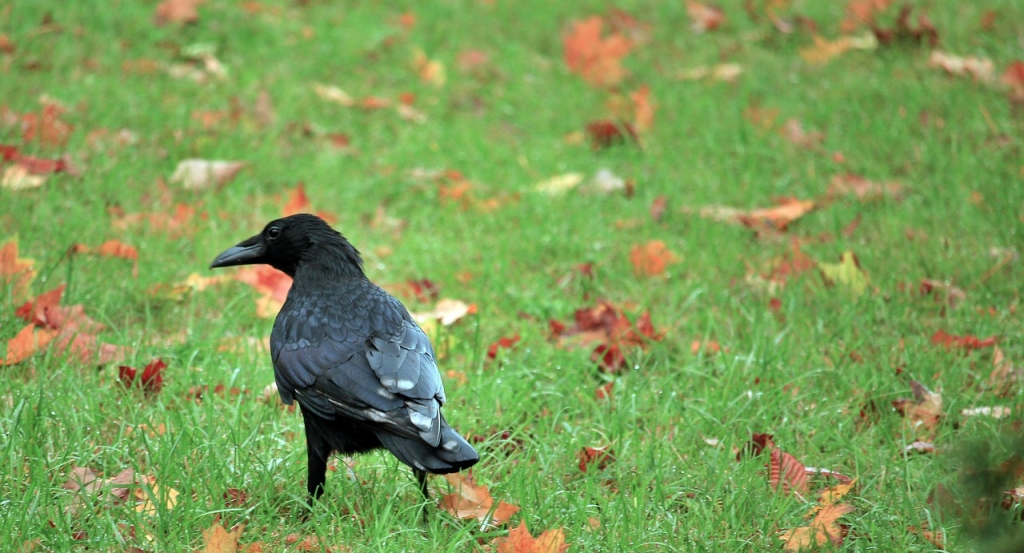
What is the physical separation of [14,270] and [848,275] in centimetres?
360

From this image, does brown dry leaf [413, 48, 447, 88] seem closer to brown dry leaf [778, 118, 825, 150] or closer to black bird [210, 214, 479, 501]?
brown dry leaf [778, 118, 825, 150]

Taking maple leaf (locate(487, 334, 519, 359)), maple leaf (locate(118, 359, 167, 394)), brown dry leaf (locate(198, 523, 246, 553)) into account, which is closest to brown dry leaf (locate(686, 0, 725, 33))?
maple leaf (locate(487, 334, 519, 359))

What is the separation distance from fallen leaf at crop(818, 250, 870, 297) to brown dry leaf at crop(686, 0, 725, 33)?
3760mm

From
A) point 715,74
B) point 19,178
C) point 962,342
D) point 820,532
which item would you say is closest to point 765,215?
point 962,342

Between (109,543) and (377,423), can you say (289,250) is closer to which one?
(377,423)

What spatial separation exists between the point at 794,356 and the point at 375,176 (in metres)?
2.75

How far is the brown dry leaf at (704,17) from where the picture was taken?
805 cm

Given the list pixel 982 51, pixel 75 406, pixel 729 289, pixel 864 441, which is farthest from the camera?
pixel 982 51

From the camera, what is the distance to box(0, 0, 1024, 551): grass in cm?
307

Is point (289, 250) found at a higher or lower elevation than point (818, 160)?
higher

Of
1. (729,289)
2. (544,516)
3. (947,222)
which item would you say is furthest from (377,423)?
(947,222)

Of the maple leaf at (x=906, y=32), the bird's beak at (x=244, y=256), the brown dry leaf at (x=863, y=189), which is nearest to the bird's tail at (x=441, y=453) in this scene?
the bird's beak at (x=244, y=256)

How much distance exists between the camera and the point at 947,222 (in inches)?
210

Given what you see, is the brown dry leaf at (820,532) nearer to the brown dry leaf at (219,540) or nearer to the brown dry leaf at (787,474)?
the brown dry leaf at (787,474)
